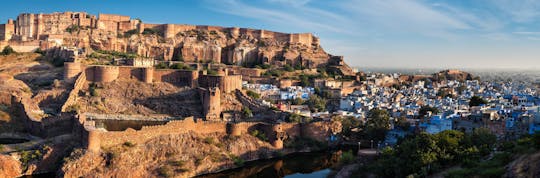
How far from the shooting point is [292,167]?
20062 millimetres

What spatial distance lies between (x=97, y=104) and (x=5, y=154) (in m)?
9.98

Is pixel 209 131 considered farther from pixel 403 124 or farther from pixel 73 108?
pixel 73 108

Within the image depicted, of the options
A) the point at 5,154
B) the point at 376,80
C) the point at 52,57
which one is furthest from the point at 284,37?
the point at 5,154

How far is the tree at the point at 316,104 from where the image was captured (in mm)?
30703

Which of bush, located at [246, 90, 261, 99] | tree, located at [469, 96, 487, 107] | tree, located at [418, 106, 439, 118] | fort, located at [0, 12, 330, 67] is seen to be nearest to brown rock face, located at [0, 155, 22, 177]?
bush, located at [246, 90, 261, 99]

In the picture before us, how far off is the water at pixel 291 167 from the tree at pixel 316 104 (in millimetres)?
8727

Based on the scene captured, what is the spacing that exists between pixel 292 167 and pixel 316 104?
1166 cm

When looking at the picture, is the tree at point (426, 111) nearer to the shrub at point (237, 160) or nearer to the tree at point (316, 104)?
the tree at point (316, 104)

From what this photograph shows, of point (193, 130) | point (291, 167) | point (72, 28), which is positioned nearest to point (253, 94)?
point (193, 130)

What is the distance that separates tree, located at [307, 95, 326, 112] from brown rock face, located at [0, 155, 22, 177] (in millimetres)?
16832

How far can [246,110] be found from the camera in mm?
26891

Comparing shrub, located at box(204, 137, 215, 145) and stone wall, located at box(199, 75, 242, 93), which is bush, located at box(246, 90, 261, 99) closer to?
stone wall, located at box(199, 75, 242, 93)

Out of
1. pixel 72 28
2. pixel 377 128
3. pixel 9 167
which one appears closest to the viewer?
pixel 9 167

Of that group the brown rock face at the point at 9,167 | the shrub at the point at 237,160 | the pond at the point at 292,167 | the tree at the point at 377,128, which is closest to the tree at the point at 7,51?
the brown rock face at the point at 9,167
